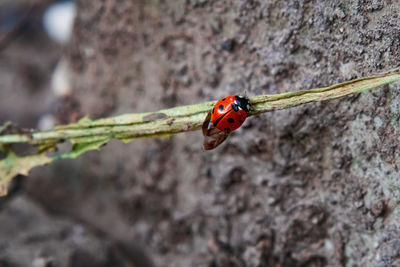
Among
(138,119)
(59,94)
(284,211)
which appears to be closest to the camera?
(138,119)

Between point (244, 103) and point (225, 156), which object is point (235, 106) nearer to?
point (244, 103)

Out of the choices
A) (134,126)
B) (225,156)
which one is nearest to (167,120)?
(134,126)

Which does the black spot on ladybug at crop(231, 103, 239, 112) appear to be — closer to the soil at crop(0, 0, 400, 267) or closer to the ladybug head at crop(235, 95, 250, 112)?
the ladybug head at crop(235, 95, 250, 112)

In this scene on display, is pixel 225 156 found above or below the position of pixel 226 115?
above

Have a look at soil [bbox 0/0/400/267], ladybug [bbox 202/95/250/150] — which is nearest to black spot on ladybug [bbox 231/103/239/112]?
ladybug [bbox 202/95/250/150]

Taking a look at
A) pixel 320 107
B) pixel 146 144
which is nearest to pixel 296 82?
pixel 320 107

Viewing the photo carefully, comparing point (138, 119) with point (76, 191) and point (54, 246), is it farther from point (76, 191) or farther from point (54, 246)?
point (76, 191)
